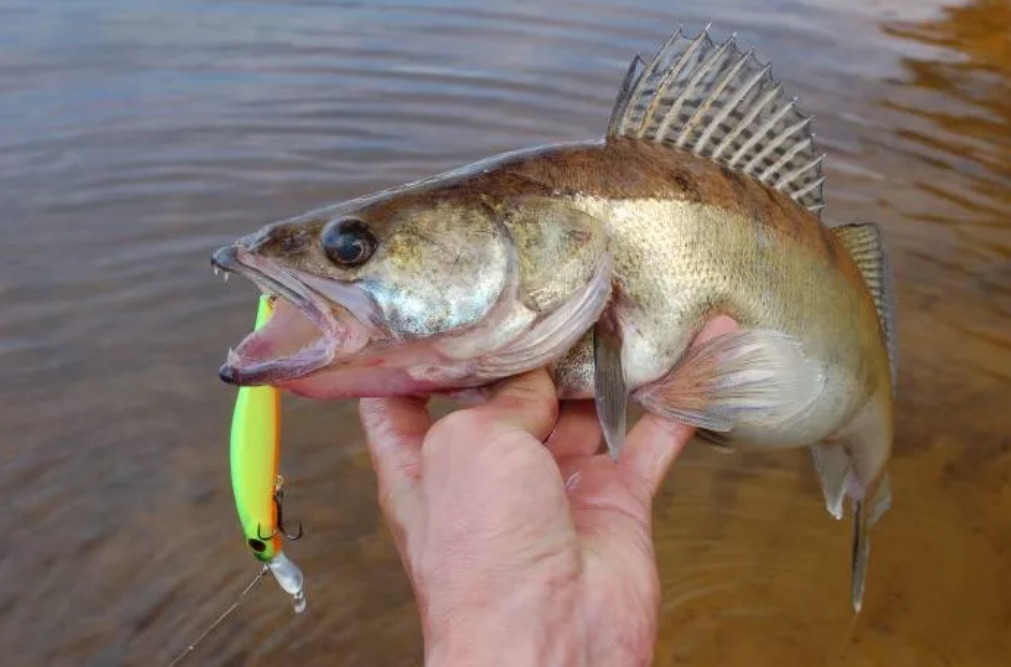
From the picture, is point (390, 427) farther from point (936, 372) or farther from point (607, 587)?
point (936, 372)

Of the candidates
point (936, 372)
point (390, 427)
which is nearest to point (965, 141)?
point (936, 372)

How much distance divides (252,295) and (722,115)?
3.20m

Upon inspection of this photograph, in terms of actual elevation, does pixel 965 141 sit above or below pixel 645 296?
below

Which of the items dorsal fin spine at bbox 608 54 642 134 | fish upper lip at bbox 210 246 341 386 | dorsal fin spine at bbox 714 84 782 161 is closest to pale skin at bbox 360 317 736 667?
fish upper lip at bbox 210 246 341 386

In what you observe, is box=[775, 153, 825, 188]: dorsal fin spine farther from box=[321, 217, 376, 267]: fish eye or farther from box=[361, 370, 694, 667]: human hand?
box=[321, 217, 376, 267]: fish eye

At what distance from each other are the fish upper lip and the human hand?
25 cm

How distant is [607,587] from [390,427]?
0.57 m

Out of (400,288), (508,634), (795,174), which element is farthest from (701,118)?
(508,634)

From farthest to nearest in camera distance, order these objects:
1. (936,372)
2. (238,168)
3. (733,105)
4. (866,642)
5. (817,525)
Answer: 1. (238,168)
2. (936,372)
3. (817,525)
4. (866,642)
5. (733,105)

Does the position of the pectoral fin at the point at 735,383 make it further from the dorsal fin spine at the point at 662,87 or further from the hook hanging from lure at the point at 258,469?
the hook hanging from lure at the point at 258,469

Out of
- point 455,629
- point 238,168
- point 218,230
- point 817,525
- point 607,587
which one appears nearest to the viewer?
point 455,629

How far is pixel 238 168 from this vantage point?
616cm

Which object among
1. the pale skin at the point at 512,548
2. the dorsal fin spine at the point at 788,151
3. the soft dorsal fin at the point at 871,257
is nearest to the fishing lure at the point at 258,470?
the pale skin at the point at 512,548

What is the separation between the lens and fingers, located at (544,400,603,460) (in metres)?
2.33
